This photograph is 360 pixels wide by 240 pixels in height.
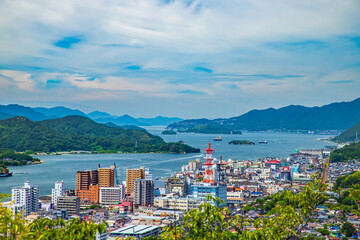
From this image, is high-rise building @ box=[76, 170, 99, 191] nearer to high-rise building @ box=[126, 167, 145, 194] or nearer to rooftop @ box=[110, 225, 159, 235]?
high-rise building @ box=[126, 167, 145, 194]

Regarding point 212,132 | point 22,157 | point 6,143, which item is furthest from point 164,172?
point 212,132

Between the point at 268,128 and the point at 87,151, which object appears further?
the point at 268,128

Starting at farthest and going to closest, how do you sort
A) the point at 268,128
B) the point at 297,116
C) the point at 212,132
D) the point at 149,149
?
1. the point at 297,116
2. the point at 268,128
3. the point at 212,132
4. the point at 149,149

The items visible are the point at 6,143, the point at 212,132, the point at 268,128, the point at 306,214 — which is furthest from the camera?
the point at 268,128

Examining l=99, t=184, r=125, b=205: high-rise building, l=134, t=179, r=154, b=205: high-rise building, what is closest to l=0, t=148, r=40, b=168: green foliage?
l=99, t=184, r=125, b=205: high-rise building

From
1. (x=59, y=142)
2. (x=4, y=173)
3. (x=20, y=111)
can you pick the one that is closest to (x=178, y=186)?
(x=4, y=173)

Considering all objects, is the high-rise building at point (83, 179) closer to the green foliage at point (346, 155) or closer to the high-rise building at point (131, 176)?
the high-rise building at point (131, 176)

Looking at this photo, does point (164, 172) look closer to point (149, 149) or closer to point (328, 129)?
point (149, 149)
